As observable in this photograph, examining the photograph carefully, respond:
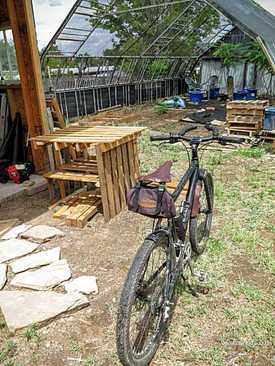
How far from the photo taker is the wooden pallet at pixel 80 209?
332cm

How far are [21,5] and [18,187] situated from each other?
2327 mm

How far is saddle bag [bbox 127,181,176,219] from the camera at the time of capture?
165cm

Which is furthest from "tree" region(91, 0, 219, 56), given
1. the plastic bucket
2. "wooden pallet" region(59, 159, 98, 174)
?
"wooden pallet" region(59, 159, 98, 174)

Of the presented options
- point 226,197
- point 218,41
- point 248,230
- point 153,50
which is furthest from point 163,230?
point 218,41

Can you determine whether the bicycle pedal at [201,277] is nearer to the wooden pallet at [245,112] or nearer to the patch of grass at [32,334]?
the patch of grass at [32,334]

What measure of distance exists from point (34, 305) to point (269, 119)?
19.7 feet

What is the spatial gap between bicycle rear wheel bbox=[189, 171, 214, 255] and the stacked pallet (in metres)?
4.41

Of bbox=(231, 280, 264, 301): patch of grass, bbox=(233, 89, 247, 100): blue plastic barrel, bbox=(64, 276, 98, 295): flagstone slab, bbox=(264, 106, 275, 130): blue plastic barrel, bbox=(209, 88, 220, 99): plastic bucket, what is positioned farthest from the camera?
bbox=(209, 88, 220, 99): plastic bucket

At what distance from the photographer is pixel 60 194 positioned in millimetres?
4094

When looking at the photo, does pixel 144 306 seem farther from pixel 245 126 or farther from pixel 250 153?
pixel 245 126

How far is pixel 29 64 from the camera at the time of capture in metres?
4.23

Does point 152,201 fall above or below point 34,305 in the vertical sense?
above

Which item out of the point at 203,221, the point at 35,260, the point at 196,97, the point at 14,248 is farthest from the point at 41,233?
the point at 196,97

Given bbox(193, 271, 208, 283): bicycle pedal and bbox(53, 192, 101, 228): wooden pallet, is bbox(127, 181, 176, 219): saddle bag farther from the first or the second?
bbox(53, 192, 101, 228): wooden pallet
